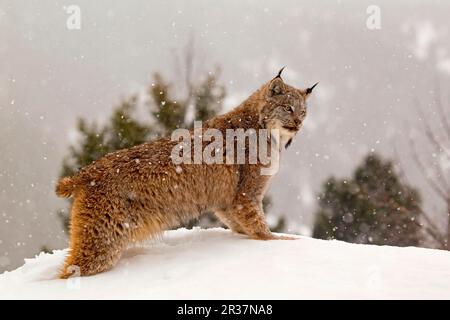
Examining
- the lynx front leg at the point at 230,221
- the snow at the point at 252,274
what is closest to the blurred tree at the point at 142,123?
the lynx front leg at the point at 230,221

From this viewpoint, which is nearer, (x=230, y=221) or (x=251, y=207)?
(x=251, y=207)

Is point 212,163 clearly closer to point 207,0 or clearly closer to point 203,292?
point 203,292

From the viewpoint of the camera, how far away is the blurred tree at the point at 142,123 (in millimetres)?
14820

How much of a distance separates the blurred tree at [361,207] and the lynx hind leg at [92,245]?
12.2 meters

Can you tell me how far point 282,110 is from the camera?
7.67 meters

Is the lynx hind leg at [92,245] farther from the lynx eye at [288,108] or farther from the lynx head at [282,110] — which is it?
the lynx eye at [288,108]

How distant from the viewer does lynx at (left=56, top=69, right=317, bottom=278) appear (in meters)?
6.33

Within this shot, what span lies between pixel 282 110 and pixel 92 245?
324cm

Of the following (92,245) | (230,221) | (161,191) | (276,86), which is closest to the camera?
(92,245)

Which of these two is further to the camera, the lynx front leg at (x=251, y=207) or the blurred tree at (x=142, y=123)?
the blurred tree at (x=142, y=123)

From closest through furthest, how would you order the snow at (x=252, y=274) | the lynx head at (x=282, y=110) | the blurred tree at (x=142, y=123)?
the snow at (x=252, y=274) < the lynx head at (x=282, y=110) < the blurred tree at (x=142, y=123)

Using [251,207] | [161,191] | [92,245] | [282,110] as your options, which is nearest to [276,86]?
[282,110]

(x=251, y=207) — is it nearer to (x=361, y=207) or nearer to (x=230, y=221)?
(x=230, y=221)

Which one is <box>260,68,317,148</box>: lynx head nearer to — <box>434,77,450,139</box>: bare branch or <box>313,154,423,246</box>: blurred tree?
<box>434,77,450,139</box>: bare branch
